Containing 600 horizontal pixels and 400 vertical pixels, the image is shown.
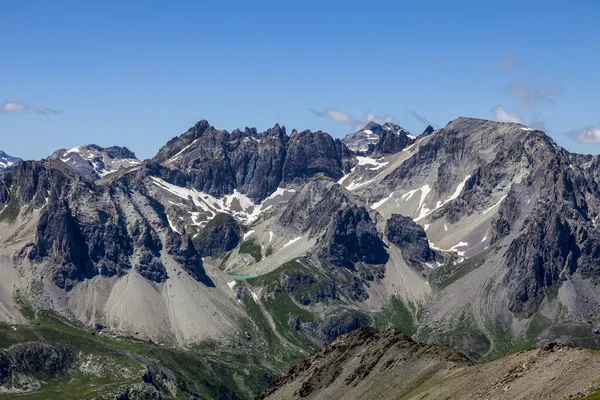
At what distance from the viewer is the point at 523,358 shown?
19975 centimetres

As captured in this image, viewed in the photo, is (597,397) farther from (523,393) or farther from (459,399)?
(459,399)

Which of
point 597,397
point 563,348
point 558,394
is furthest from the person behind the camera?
point 563,348

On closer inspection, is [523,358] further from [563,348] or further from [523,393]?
[523,393]

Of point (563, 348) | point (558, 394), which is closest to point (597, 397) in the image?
point (558, 394)

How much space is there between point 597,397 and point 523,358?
138 ft

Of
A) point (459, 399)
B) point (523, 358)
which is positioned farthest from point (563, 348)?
point (459, 399)

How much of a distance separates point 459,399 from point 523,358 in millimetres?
15965

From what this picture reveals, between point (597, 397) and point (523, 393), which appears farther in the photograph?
point (523, 393)

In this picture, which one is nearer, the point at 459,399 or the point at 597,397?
the point at 597,397

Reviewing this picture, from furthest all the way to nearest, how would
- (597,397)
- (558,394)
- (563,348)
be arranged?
(563,348)
(558,394)
(597,397)

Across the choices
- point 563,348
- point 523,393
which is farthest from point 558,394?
point 563,348

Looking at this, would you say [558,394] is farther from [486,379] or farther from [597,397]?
[486,379]

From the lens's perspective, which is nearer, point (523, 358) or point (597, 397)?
point (597, 397)

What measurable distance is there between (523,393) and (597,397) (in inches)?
850
